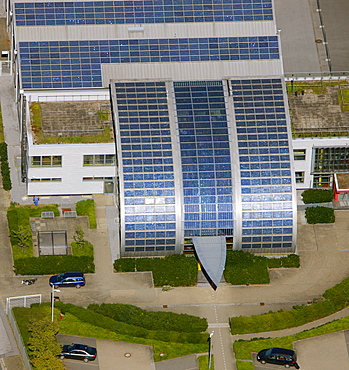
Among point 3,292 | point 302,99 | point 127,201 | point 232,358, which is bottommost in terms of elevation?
point 232,358

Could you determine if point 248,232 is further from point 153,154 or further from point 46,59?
point 46,59

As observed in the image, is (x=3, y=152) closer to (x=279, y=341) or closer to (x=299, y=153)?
(x=299, y=153)

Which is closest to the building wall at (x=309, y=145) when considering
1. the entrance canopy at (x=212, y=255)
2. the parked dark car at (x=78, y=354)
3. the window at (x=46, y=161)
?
the entrance canopy at (x=212, y=255)

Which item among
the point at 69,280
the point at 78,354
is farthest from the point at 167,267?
the point at 78,354

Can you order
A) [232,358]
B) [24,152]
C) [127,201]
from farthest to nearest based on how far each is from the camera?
[24,152] → [127,201] → [232,358]

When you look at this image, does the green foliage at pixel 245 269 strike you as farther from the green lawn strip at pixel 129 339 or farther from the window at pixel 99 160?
the window at pixel 99 160

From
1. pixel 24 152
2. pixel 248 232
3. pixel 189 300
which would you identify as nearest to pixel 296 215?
pixel 248 232
